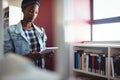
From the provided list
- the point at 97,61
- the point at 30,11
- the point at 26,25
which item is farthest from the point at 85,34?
the point at 30,11

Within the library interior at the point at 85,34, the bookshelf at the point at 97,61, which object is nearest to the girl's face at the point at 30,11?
the library interior at the point at 85,34

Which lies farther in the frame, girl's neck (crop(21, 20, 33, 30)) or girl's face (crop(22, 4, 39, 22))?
girl's neck (crop(21, 20, 33, 30))

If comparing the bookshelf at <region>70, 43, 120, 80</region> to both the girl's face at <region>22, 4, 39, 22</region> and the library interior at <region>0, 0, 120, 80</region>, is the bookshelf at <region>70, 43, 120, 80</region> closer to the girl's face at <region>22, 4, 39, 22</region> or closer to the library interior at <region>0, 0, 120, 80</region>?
the library interior at <region>0, 0, 120, 80</region>

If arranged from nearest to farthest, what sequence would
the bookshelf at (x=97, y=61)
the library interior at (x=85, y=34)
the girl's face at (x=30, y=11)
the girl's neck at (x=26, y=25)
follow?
1. the girl's face at (x=30, y=11)
2. the girl's neck at (x=26, y=25)
3. the library interior at (x=85, y=34)
4. the bookshelf at (x=97, y=61)

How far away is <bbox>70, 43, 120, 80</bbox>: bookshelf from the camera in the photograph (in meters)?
1.82

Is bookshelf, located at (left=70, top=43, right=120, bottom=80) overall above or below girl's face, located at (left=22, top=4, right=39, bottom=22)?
below

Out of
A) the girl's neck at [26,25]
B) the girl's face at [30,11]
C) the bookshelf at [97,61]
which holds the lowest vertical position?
the bookshelf at [97,61]

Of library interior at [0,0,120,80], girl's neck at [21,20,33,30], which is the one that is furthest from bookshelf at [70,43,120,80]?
girl's neck at [21,20,33,30]

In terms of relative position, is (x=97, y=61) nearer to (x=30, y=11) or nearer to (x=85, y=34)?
(x=85, y=34)

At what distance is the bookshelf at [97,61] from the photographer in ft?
5.98

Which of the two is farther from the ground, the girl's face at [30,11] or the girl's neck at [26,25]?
the girl's face at [30,11]

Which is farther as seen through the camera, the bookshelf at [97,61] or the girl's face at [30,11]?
the bookshelf at [97,61]

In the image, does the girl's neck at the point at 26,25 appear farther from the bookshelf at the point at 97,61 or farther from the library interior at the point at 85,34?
the bookshelf at the point at 97,61

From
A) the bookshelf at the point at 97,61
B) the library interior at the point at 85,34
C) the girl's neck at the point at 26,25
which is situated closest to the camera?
the girl's neck at the point at 26,25
